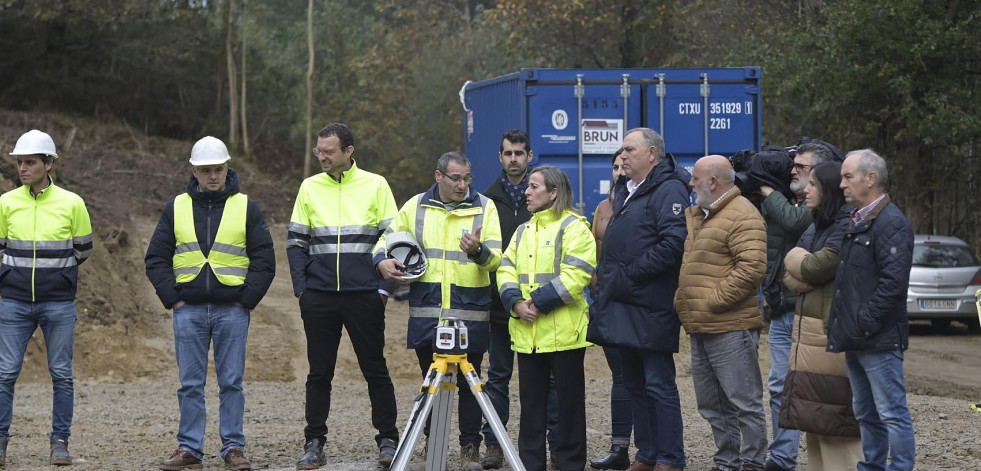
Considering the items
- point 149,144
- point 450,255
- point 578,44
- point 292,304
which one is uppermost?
point 578,44

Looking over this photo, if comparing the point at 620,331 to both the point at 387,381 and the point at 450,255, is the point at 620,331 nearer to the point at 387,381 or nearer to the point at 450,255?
the point at 450,255

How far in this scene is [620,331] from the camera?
739cm

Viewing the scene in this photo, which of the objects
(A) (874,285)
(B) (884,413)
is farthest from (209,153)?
(B) (884,413)

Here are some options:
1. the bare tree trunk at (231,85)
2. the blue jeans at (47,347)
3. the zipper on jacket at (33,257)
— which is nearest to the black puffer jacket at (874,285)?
the blue jeans at (47,347)

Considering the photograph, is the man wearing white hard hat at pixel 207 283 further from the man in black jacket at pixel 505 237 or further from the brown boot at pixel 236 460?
the man in black jacket at pixel 505 237

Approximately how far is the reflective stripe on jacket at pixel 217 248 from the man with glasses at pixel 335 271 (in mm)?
352

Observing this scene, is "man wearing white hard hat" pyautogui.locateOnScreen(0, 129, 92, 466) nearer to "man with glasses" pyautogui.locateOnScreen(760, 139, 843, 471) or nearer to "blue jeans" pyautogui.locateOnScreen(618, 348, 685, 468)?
"blue jeans" pyautogui.locateOnScreen(618, 348, 685, 468)

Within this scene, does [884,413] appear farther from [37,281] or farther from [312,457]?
[37,281]

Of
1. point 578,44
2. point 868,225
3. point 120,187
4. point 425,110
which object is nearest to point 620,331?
point 868,225

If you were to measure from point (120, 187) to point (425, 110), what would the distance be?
32.2 ft

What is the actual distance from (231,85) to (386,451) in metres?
24.9

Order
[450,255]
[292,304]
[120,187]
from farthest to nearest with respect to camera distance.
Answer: [120,187] → [292,304] → [450,255]

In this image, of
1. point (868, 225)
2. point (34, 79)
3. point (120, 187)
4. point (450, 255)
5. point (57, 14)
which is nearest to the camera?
point (868, 225)

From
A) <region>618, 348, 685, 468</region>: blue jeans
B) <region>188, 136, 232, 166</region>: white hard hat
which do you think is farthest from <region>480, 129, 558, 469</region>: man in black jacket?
<region>188, 136, 232, 166</region>: white hard hat
